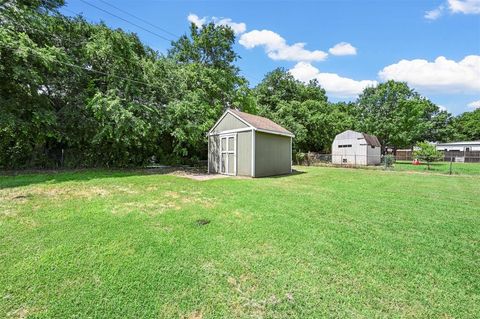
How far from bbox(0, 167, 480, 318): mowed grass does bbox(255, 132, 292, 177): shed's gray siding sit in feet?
17.9

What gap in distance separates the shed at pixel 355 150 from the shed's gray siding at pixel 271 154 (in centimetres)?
828

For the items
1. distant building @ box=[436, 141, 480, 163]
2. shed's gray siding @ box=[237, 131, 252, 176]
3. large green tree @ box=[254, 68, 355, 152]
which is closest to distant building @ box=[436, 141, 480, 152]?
distant building @ box=[436, 141, 480, 163]

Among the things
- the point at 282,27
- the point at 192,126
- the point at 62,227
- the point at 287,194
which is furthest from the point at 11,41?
the point at 282,27

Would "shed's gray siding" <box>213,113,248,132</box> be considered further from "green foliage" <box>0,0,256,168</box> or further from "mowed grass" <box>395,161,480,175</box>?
"mowed grass" <box>395,161,480,175</box>

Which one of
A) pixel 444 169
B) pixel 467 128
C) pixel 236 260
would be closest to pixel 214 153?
pixel 236 260

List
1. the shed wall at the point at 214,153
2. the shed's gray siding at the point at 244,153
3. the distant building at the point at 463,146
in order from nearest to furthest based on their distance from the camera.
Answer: the shed's gray siding at the point at 244,153
the shed wall at the point at 214,153
the distant building at the point at 463,146

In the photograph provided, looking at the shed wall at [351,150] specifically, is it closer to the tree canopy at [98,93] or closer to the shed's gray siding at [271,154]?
the tree canopy at [98,93]

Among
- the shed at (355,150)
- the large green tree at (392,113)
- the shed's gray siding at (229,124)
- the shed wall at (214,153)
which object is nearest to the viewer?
the shed's gray siding at (229,124)

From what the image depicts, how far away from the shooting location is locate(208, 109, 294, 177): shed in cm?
1031

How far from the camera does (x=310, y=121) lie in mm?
20969

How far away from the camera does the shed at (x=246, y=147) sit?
33.8 feet

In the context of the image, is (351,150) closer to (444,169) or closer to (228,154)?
(444,169)

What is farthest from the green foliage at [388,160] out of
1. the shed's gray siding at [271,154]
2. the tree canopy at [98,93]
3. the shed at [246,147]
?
the tree canopy at [98,93]

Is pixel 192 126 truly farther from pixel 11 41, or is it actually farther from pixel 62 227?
pixel 62 227
